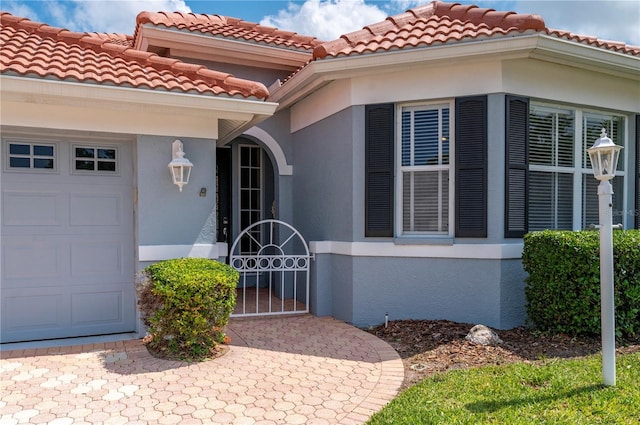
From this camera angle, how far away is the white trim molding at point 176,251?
6707 mm

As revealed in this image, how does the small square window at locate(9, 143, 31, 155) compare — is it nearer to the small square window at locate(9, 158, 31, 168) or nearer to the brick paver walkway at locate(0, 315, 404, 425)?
the small square window at locate(9, 158, 31, 168)

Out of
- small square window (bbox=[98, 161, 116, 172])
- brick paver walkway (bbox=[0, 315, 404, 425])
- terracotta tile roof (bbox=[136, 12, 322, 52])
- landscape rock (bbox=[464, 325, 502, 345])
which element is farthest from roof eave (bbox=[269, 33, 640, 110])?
brick paver walkway (bbox=[0, 315, 404, 425])

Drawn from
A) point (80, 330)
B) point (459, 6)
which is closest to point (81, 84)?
point (80, 330)

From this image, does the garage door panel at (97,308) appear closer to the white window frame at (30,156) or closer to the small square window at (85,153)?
the white window frame at (30,156)

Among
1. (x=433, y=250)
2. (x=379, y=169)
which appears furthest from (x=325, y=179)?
(x=433, y=250)

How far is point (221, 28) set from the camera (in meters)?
10.0

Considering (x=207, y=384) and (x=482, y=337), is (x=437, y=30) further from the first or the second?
(x=207, y=384)

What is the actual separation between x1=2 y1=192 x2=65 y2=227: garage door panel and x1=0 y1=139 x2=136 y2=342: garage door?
1 cm

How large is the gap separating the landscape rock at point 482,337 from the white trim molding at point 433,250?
48.7 inches

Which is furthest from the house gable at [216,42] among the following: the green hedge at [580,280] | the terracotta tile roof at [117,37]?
the green hedge at [580,280]

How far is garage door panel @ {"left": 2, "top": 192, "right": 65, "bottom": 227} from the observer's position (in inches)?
251

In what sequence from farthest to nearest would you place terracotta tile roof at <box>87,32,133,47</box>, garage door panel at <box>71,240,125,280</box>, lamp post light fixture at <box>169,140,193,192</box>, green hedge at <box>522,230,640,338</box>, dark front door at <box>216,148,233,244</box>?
dark front door at <box>216,148,233,244</box> → terracotta tile roof at <box>87,32,133,47</box> → garage door panel at <box>71,240,125,280</box> → lamp post light fixture at <box>169,140,193,192</box> → green hedge at <box>522,230,640,338</box>

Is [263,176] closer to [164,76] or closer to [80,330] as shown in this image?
[164,76]

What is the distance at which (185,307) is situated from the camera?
18.3 ft
